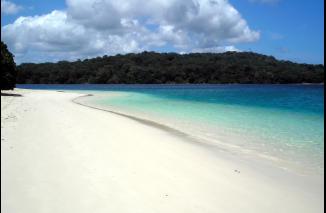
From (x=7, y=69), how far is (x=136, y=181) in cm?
2455

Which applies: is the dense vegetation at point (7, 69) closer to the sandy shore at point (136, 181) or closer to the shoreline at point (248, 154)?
the shoreline at point (248, 154)

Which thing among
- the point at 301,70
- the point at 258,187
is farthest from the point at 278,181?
the point at 301,70

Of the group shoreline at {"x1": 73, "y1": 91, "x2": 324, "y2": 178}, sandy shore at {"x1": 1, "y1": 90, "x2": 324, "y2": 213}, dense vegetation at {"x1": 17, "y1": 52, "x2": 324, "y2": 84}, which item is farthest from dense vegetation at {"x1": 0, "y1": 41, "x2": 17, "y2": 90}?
dense vegetation at {"x1": 17, "y1": 52, "x2": 324, "y2": 84}

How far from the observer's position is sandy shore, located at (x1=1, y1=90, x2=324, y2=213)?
4.32 m

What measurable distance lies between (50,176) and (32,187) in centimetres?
54

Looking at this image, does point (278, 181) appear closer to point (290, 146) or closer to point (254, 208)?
point (254, 208)

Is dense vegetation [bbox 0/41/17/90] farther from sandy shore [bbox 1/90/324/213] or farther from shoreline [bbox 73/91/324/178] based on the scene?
sandy shore [bbox 1/90/324/213]

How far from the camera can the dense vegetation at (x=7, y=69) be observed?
26.0 metres

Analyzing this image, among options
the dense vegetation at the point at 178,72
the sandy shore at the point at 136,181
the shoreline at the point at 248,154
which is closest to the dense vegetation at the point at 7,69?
the shoreline at the point at 248,154

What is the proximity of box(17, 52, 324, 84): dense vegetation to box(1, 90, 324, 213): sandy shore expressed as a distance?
119 metres

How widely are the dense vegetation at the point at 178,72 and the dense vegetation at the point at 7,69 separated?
100.0 metres

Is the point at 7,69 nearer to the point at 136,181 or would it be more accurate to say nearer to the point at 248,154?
the point at 248,154

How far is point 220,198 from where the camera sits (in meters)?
4.71

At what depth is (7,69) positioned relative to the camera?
87.2ft
